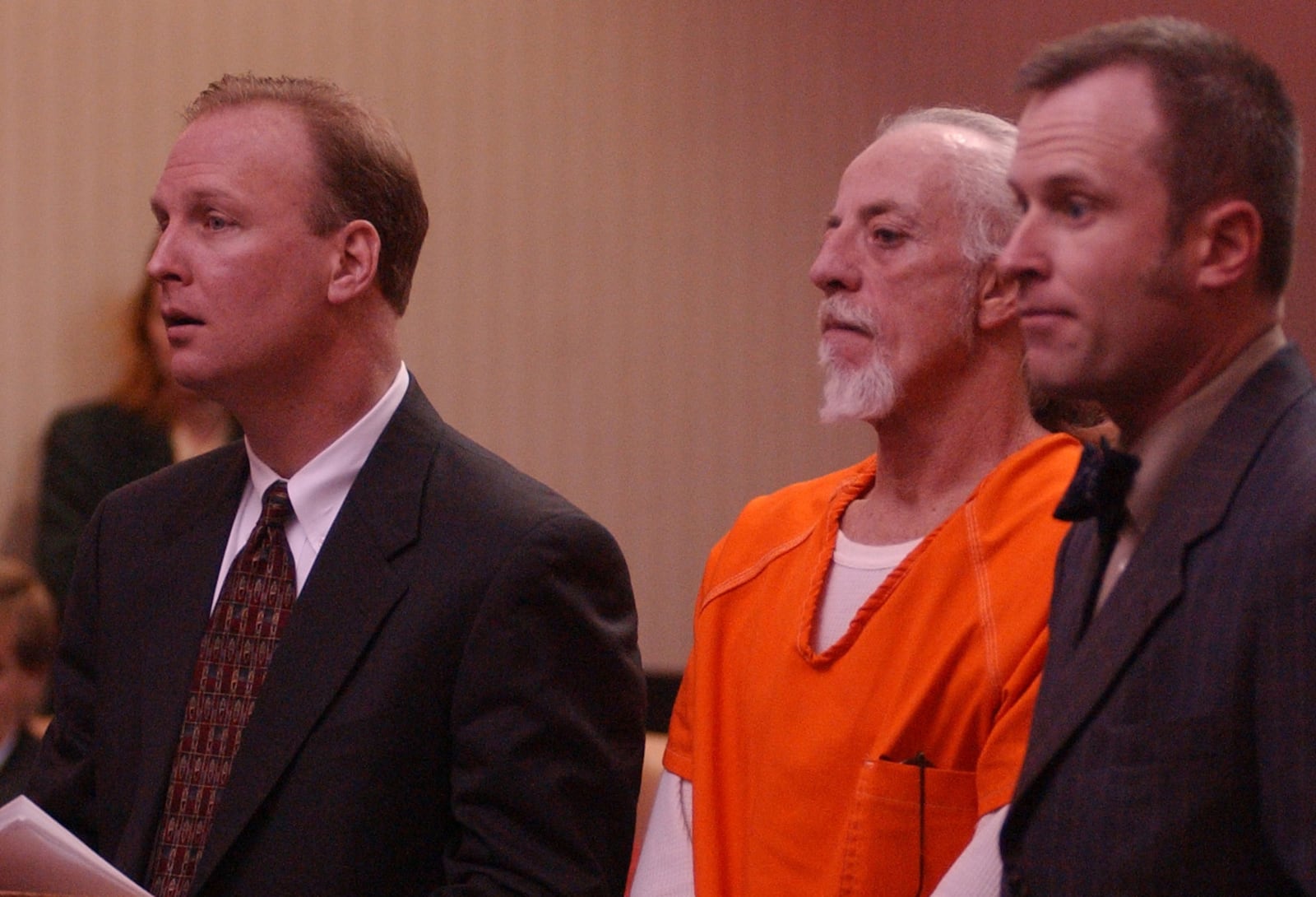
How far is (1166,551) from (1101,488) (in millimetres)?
98

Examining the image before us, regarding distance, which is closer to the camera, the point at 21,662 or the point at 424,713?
the point at 424,713

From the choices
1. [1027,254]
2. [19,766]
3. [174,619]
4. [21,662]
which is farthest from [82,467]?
[1027,254]

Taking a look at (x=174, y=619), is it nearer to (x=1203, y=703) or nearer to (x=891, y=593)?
(x=891, y=593)

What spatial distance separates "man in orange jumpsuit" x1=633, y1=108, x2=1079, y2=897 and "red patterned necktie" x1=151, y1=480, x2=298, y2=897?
48 cm

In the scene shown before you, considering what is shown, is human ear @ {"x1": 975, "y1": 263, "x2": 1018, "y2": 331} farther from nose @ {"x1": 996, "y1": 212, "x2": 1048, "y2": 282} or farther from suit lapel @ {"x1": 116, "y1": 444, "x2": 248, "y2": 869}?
suit lapel @ {"x1": 116, "y1": 444, "x2": 248, "y2": 869}

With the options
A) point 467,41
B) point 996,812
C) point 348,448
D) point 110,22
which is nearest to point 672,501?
point 467,41

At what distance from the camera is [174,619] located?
186cm

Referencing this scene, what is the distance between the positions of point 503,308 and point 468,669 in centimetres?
278

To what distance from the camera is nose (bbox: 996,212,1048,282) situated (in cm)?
130

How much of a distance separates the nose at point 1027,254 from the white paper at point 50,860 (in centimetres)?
96

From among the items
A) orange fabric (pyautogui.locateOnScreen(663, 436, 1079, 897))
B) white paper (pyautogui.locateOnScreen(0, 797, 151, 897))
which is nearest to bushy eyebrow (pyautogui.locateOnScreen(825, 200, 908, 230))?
orange fabric (pyautogui.locateOnScreen(663, 436, 1079, 897))

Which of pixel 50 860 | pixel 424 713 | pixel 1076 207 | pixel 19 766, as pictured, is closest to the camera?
pixel 1076 207

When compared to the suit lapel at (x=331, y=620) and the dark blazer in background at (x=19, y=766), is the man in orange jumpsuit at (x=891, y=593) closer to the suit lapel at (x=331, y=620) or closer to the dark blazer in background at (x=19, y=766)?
the suit lapel at (x=331, y=620)

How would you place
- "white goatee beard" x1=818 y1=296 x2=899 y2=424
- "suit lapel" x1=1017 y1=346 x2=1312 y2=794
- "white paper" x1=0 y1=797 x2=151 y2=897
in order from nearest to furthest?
"suit lapel" x1=1017 y1=346 x2=1312 y2=794 < "white paper" x1=0 y1=797 x2=151 y2=897 < "white goatee beard" x1=818 y1=296 x2=899 y2=424
